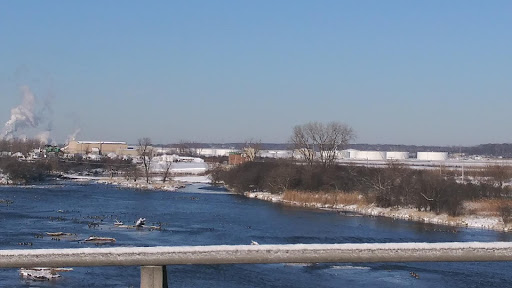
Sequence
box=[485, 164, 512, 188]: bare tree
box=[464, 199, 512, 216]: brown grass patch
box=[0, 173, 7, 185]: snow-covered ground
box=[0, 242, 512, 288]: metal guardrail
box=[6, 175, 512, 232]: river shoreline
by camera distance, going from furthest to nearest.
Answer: box=[0, 173, 7, 185]: snow-covered ground < box=[485, 164, 512, 188]: bare tree < box=[464, 199, 512, 216]: brown grass patch < box=[6, 175, 512, 232]: river shoreline < box=[0, 242, 512, 288]: metal guardrail

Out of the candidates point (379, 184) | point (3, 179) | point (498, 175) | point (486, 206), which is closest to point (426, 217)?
point (486, 206)

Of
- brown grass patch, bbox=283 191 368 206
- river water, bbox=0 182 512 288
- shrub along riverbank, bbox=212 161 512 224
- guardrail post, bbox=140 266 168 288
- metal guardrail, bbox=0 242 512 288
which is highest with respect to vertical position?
metal guardrail, bbox=0 242 512 288

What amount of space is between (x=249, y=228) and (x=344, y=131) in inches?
1745

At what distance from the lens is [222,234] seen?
25.0 metres

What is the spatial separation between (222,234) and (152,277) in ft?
75.6

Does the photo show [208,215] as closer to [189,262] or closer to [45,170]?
[189,262]

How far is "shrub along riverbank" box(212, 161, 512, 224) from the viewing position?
3650 cm

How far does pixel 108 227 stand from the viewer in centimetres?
2720

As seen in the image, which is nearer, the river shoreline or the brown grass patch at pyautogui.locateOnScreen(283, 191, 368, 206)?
the river shoreline

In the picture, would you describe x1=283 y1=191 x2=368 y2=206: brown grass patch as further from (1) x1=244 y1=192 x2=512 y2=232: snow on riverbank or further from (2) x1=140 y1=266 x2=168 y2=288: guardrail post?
(2) x1=140 y1=266 x2=168 y2=288: guardrail post

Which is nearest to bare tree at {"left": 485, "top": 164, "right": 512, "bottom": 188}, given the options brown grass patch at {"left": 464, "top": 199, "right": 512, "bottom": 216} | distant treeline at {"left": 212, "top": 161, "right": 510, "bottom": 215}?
distant treeline at {"left": 212, "top": 161, "right": 510, "bottom": 215}

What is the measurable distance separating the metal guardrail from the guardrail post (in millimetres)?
37

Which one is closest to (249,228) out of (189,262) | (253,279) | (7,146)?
(253,279)

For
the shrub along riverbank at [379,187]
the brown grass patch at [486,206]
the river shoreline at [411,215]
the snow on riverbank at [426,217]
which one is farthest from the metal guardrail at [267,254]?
the brown grass patch at [486,206]
